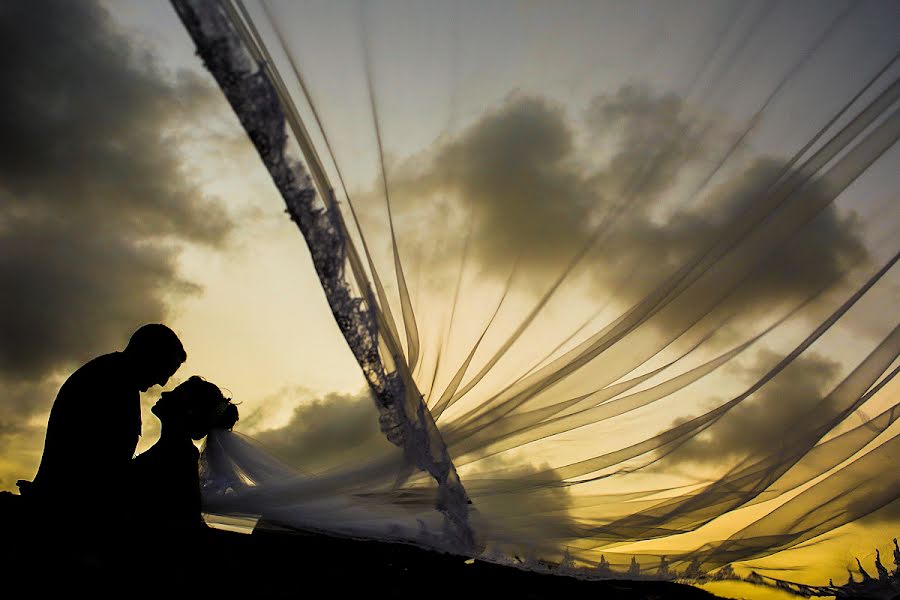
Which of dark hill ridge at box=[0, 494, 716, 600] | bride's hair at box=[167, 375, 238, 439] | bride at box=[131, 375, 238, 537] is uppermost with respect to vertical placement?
bride's hair at box=[167, 375, 238, 439]

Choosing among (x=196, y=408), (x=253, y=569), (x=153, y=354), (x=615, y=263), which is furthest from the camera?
(x=196, y=408)

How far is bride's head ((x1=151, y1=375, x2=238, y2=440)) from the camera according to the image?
302 cm

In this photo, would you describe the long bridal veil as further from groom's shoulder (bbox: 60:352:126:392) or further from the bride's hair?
groom's shoulder (bbox: 60:352:126:392)

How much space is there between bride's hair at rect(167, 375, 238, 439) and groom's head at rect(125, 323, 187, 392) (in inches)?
5.0

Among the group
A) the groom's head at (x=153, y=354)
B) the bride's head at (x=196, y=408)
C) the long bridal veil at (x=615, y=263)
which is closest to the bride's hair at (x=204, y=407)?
the bride's head at (x=196, y=408)

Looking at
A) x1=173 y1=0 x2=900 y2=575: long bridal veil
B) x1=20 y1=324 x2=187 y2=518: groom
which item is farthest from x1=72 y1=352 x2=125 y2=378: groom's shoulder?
x1=173 y1=0 x2=900 y2=575: long bridal veil

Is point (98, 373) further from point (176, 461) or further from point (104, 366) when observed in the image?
point (176, 461)

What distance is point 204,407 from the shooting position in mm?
3273

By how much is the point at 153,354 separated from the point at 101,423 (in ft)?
1.39

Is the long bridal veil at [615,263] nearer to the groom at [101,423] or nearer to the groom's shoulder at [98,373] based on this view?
the groom at [101,423]

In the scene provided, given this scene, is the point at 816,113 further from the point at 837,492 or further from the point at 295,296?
the point at 295,296

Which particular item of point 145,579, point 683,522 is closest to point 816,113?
point 683,522

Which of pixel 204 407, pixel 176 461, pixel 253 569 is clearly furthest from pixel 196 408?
pixel 253 569

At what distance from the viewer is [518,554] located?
2850 mm
